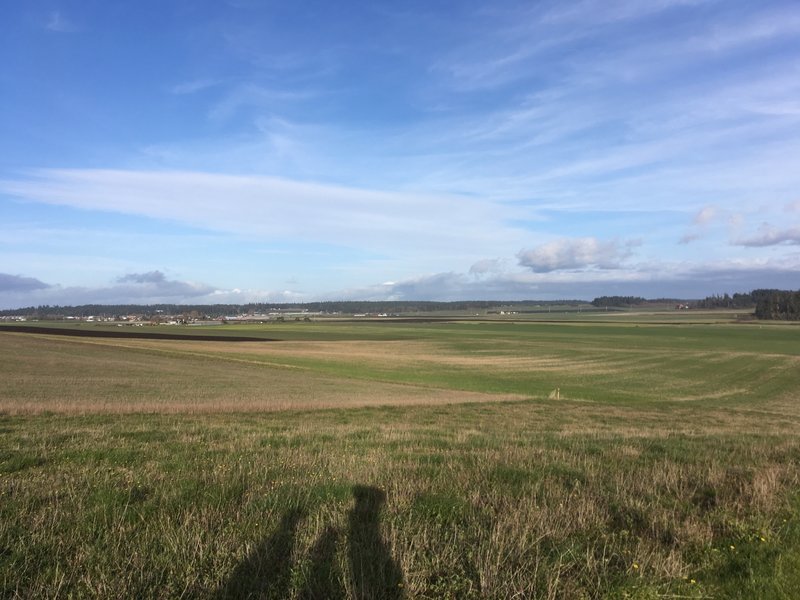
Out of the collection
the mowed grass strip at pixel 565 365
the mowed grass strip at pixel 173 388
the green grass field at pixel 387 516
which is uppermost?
the green grass field at pixel 387 516

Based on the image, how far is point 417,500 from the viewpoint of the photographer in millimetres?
6035

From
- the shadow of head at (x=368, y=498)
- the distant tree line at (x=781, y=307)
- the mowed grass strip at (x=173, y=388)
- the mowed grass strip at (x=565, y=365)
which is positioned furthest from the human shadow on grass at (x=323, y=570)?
the distant tree line at (x=781, y=307)

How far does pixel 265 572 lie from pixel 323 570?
45 cm

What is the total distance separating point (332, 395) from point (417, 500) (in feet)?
90.0

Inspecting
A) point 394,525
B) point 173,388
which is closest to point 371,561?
point 394,525

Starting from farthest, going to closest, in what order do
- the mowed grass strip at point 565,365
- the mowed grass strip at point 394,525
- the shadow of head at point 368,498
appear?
the mowed grass strip at point 565,365
the shadow of head at point 368,498
the mowed grass strip at point 394,525

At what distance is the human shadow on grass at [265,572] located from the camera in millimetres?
4047

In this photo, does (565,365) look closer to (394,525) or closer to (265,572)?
(394,525)

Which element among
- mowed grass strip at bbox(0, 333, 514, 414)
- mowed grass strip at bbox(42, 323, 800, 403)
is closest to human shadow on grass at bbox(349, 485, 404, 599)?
mowed grass strip at bbox(0, 333, 514, 414)

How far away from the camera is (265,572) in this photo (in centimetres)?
432

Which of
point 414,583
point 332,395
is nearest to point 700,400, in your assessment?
point 332,395

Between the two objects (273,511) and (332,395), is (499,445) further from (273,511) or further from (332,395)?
(332,395)

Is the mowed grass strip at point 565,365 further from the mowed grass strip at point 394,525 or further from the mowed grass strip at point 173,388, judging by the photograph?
the mowed grass strip at point 394,525

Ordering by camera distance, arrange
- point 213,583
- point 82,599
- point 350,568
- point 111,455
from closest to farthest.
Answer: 1. point 82,599
2. point 213,583
3. point 350,568
4. point 111,455
